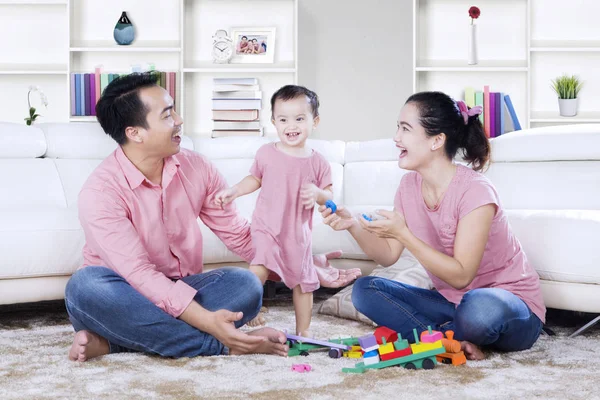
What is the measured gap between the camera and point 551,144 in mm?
2645

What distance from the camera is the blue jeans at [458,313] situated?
1.91 metres

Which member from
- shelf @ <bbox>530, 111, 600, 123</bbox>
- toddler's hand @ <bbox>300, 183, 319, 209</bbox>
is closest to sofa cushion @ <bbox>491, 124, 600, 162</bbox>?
toddler's hand @ <bbox>300, 183, 319, 209</bbox>

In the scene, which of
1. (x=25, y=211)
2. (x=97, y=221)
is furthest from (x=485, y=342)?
(x=25, y=211)

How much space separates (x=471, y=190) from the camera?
1.95 meters

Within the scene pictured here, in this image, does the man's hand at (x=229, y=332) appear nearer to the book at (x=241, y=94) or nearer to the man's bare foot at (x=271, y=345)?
the man's bare foot at (x=271, y=345)

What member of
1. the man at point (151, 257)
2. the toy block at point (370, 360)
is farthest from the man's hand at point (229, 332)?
the toy block at point (370, 360)

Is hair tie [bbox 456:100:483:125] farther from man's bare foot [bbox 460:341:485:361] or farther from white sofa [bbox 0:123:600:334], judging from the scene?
man's bare foot [bbox 460:341:485:361]

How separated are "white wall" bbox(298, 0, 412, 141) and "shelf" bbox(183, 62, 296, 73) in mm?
154

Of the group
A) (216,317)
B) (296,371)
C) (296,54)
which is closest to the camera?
(296,371)

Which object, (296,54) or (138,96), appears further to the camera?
Answer: (296,54)

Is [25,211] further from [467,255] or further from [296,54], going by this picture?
[296,54]

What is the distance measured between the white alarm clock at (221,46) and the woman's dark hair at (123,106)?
8.77 feet

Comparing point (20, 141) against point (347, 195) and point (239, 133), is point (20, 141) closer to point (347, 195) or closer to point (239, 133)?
point (347, 195)

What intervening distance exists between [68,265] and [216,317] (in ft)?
2.66
